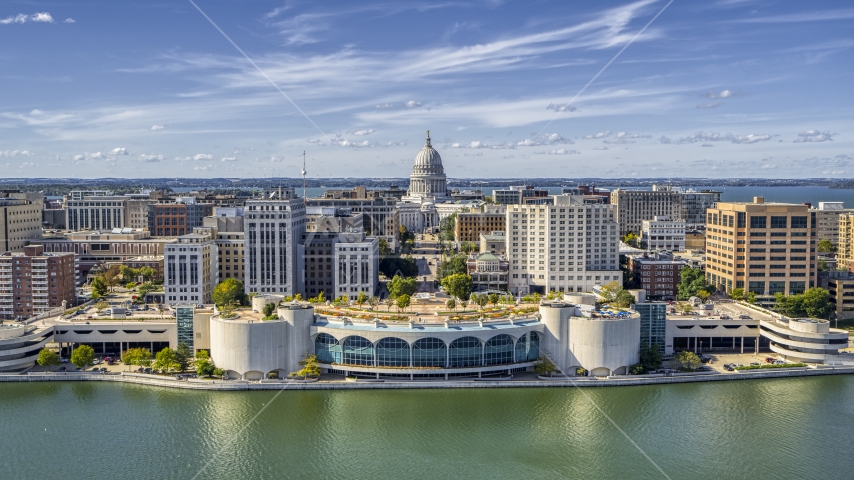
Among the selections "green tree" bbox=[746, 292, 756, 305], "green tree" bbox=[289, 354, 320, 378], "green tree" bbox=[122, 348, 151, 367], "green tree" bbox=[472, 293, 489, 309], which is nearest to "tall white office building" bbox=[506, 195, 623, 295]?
"green tree" bbox=[746, 292, 756, 305]

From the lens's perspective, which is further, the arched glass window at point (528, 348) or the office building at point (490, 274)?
the office building at point (490, 274)

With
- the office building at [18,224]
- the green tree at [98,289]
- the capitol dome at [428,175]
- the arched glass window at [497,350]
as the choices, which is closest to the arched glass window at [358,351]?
the arched glass window at [497,350]

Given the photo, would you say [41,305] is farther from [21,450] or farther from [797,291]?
[797,291]

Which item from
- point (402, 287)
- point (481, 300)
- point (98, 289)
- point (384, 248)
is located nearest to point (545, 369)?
point (481, 300)

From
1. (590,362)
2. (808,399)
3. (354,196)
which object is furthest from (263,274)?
(354,196)

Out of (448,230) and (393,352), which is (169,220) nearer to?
(448,230)

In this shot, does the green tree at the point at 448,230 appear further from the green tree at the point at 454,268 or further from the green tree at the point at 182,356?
the green tree at the point at 182,356
